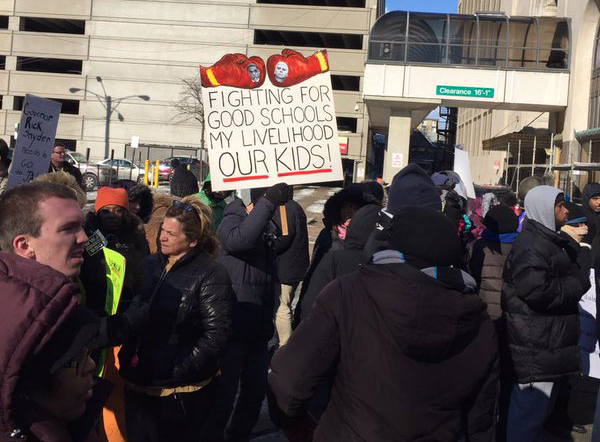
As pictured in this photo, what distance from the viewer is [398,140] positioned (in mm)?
27047

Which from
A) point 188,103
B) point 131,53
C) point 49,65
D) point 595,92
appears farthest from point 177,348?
point 49,65

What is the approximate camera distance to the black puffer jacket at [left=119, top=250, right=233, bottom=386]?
3.54 m

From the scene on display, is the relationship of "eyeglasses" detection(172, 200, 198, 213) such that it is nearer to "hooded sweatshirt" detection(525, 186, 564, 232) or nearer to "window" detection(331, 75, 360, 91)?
"hooded sweatshirt" detection(525, 186, 564, 232)

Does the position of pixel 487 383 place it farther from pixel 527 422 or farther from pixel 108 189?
pixel 108 189

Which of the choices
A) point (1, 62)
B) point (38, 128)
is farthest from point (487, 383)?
point (1, 62)

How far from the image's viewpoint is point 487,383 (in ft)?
8.14

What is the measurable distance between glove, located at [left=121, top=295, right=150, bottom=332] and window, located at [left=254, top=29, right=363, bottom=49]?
55.7 m

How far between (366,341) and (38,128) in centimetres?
436

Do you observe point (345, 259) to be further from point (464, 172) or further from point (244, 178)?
point (464, 172)

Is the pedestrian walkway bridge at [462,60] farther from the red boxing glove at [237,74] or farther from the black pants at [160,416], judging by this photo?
the black pants at [160,416]

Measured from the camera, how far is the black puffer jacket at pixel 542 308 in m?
4.18

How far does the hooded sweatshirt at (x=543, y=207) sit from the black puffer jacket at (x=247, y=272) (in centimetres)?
171

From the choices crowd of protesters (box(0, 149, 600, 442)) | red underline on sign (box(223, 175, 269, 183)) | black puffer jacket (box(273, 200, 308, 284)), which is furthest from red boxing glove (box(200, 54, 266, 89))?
black puffer jacket (box(273, 200, 308, 284))

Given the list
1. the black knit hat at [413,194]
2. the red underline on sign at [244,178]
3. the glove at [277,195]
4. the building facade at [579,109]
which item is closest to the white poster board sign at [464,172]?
the red underline on sign at [244,178]
